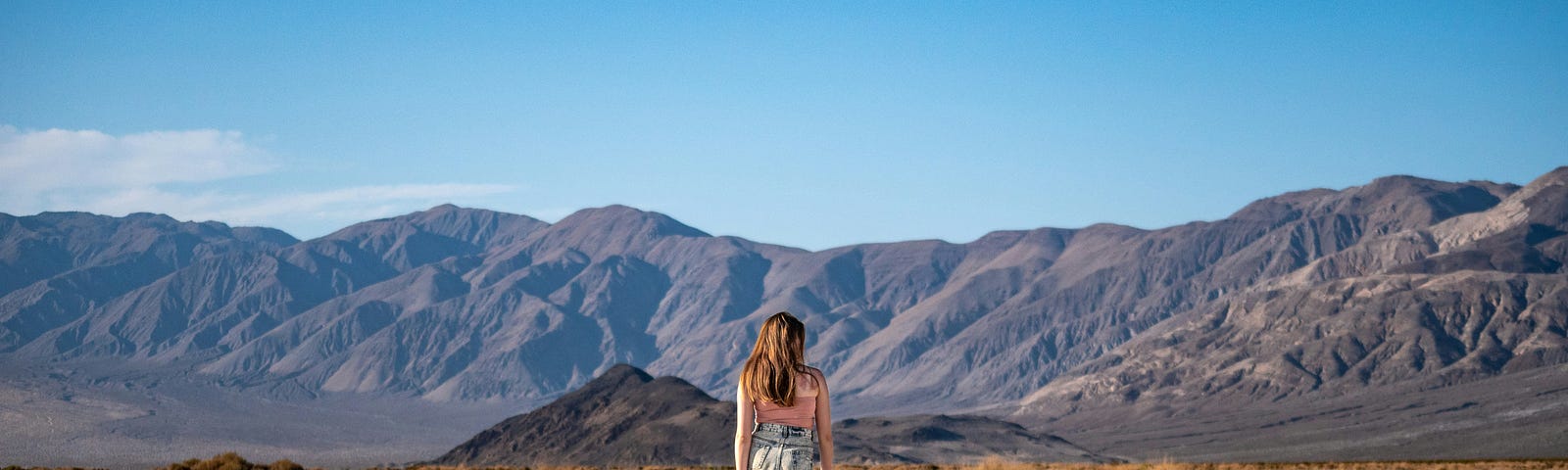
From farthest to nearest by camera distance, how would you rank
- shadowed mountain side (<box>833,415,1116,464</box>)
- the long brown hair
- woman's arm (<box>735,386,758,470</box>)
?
shadowed mountain side (<box>833,415,1116,464</box>) → woman's arm (<box>735,386,758,470</box>) → the long brown hair

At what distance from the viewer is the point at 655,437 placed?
99312mm

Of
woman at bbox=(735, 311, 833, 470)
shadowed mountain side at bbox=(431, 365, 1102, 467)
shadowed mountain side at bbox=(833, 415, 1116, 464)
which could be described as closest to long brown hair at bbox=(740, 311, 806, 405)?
woman at bbox=(735, 311, 833, 470)

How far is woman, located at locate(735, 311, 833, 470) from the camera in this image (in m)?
9.52

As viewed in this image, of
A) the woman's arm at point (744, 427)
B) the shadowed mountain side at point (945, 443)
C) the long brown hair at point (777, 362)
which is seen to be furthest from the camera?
the shadowed mountain side at point (945, 443)

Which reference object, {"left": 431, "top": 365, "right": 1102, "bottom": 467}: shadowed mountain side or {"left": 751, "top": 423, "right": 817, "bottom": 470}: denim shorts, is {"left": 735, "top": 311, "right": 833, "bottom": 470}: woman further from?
{"left": 431, "top": 365, "right": 1102, "bottom": 467}: shadowed mountain side

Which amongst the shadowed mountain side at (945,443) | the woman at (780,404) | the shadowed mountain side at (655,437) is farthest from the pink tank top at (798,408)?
the shadowed mountain side at (945,443)

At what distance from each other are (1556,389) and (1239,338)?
1877 inches

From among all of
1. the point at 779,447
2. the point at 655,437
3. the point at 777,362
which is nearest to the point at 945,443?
the point at 655,437

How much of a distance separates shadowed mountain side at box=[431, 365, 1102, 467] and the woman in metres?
83.1

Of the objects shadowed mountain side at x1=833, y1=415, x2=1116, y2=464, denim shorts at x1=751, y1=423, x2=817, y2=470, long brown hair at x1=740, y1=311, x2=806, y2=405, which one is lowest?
shadowed mountain side at x1=833, y1=415, x2=1116, y2=464

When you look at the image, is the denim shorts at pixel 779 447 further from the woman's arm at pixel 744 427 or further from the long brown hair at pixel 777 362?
the long brown hair at pixel 777 362

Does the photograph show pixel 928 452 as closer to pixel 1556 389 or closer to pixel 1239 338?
pixel 1556 389

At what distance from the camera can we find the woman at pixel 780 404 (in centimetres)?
952

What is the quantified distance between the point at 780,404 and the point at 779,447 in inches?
11.4
